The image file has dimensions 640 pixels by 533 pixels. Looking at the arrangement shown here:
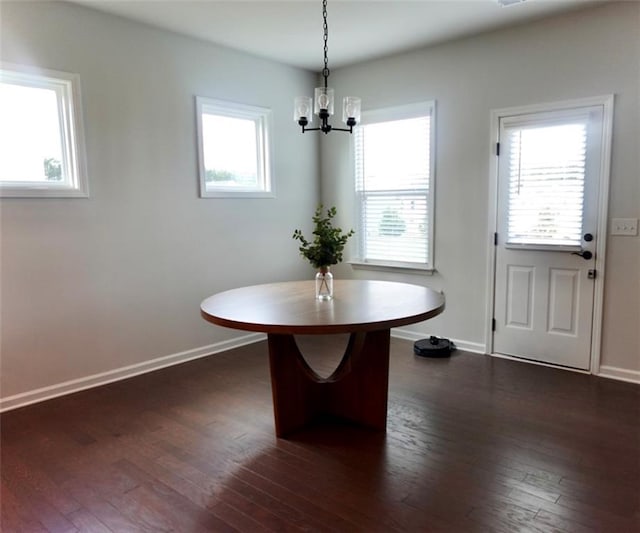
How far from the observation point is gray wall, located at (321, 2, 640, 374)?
339 centimetres

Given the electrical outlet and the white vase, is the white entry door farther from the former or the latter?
the white vase

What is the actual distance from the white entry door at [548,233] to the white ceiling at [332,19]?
0.80 m

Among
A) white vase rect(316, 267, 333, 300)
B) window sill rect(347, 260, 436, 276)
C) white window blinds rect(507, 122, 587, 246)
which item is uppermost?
white window blinds rect(507, 122, 587, 246)

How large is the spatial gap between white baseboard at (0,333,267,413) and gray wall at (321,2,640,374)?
1.61 metres

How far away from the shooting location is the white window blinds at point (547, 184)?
11.8ft

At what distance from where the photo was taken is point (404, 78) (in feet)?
14.7

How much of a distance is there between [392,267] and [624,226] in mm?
2027

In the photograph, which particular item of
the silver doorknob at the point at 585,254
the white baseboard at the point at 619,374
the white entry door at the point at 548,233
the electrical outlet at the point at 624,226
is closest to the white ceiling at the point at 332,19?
the white entry door at the point at 548,233

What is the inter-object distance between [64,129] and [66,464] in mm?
2250

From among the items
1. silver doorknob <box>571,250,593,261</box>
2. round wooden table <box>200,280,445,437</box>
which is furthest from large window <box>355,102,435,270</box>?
round wooden table <box>200,280,445,437</box>

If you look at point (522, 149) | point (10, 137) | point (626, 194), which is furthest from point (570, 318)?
point (10, 137)

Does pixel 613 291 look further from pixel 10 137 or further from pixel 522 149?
pixel 10 137

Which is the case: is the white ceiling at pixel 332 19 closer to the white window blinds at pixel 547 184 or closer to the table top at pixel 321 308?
the white window blinds at pixel 547 184

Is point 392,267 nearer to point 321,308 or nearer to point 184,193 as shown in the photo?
point 184,193
